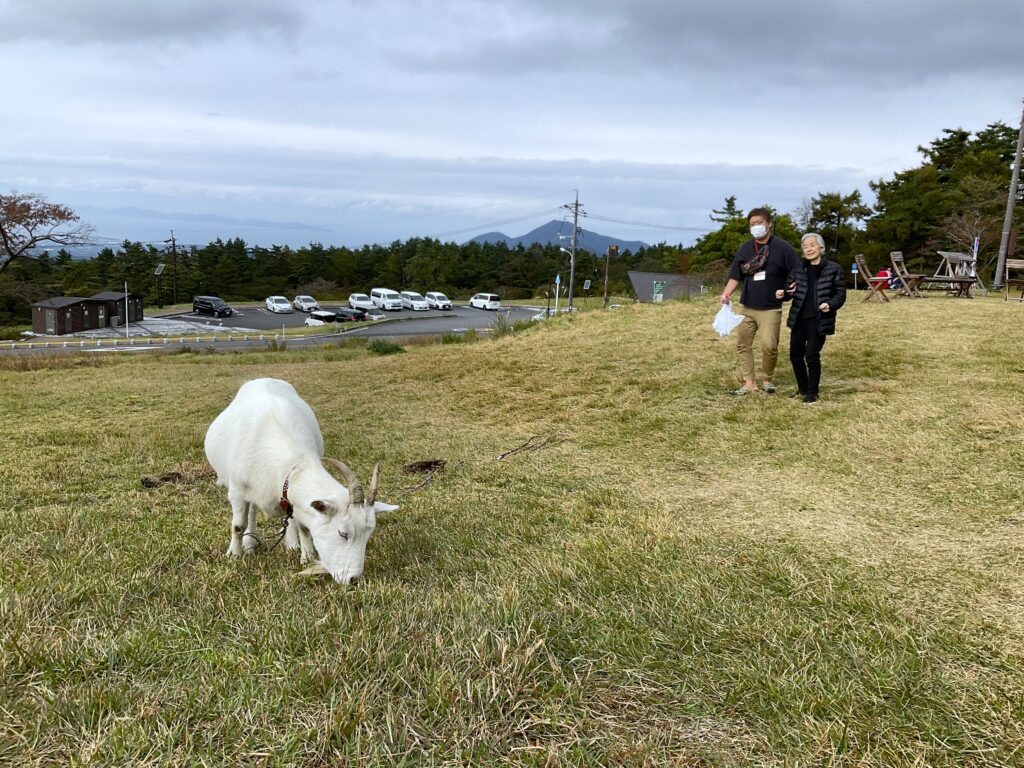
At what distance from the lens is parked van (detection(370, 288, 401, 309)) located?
61.8 meters

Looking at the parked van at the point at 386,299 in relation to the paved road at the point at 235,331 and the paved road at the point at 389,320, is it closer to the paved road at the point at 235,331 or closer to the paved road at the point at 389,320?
the paved road at the point at 389,320

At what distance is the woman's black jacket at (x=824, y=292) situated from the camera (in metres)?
7.03

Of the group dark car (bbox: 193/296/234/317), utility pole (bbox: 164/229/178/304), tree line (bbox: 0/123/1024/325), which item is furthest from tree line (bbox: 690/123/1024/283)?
utility pole (bbox: 164/229/178/304)

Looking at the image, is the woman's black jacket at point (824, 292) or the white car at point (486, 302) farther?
the white car at point (486, 302)

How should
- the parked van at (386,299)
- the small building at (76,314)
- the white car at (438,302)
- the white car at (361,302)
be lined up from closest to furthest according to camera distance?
the small building at (76,314) < the white car at (361,302) < the parked van at (386,299) < the white car at (438,302)

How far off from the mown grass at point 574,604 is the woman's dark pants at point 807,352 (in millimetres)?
346

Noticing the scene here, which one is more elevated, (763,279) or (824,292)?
(763,279)

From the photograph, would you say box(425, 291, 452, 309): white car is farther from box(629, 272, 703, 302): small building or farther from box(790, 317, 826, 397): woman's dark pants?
box(790, 317, 826, 397): woman's dark pants

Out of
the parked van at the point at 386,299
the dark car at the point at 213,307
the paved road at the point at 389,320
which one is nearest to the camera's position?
the paved road at the point at 389,320

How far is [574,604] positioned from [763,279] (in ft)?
18.8

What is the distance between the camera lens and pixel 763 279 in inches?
297

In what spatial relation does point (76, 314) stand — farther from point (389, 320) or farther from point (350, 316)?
point (389, 320)

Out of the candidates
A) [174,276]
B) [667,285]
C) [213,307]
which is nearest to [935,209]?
[667,285]

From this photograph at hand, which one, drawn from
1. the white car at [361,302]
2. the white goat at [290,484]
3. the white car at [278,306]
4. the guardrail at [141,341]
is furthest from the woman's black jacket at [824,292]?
the white car at [278,306]
